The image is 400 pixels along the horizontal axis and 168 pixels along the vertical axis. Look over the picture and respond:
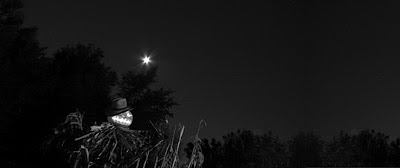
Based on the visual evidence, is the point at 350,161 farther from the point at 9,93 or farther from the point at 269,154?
the point at 9,93

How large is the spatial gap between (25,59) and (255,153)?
27.7m

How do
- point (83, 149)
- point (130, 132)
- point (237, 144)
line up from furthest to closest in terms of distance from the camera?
point (237, 144)
point (130, 132)
point (83, 149)

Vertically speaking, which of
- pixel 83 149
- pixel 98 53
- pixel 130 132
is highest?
pixel 98 53

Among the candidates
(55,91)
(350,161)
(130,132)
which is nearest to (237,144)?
(350,161)

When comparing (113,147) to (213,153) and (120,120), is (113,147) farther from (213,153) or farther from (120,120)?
(213,153)

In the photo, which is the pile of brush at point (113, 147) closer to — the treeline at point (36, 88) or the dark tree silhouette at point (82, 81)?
the treeline at point (36, 88)

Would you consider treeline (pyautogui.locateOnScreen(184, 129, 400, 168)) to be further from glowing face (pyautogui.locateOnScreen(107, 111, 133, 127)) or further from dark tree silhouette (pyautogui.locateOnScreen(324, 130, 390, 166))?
glowing face (pyautogui.locateOnScreen(107, 111, 133, 127))

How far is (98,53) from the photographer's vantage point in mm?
23484

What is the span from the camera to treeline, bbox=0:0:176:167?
1814 cm

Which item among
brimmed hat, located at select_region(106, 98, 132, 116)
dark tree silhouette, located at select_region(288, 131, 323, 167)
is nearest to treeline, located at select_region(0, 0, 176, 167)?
brimmed hat, located at select_region(106, 98, 132, 116)

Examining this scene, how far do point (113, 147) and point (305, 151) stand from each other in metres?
41.1

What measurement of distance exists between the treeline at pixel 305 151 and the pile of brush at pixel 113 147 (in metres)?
27.6

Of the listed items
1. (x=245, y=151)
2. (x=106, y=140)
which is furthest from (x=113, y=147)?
(x=245, y=151)

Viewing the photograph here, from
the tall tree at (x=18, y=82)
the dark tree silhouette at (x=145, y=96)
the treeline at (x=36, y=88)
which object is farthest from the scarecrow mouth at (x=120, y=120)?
the dark tree silhouette at (x=145, y=96)
